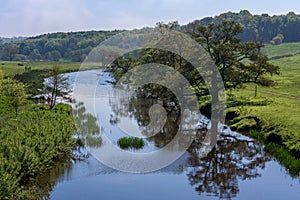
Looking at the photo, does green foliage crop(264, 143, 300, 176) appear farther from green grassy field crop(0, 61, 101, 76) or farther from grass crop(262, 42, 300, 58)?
grass crop(262, 42, 300, 58)

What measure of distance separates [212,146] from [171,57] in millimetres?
21056

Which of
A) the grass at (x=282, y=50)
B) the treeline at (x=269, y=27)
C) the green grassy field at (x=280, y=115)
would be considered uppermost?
the treeline at (x=269, y=27)

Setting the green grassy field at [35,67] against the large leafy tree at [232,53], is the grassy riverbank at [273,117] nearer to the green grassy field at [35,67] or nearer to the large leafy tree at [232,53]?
the large leafy tree at [232,53]

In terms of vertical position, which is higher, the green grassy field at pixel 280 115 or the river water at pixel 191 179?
the green grassy field at pixel 280 115

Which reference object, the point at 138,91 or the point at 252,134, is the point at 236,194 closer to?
the point at 252,134

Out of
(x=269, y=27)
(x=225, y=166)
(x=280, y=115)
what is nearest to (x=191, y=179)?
(x=225, y=166)

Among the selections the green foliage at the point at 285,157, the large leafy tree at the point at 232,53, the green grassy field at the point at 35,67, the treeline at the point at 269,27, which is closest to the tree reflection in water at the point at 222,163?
the green foliage at the point at 285,157

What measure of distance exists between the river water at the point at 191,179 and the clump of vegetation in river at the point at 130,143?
2.43ft

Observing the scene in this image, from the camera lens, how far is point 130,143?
30.7 m

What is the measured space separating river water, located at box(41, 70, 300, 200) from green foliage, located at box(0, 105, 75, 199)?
128 cm

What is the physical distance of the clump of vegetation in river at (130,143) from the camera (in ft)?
99.5

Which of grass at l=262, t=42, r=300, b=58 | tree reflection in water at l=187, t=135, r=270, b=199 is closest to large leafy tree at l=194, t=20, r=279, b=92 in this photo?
tree reflection in water at l=187, t=135, r=270, b=199

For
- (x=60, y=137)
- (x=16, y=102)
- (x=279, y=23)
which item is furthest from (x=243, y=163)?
(x=279, y=23)

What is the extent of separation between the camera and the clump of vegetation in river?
30.3 metres
